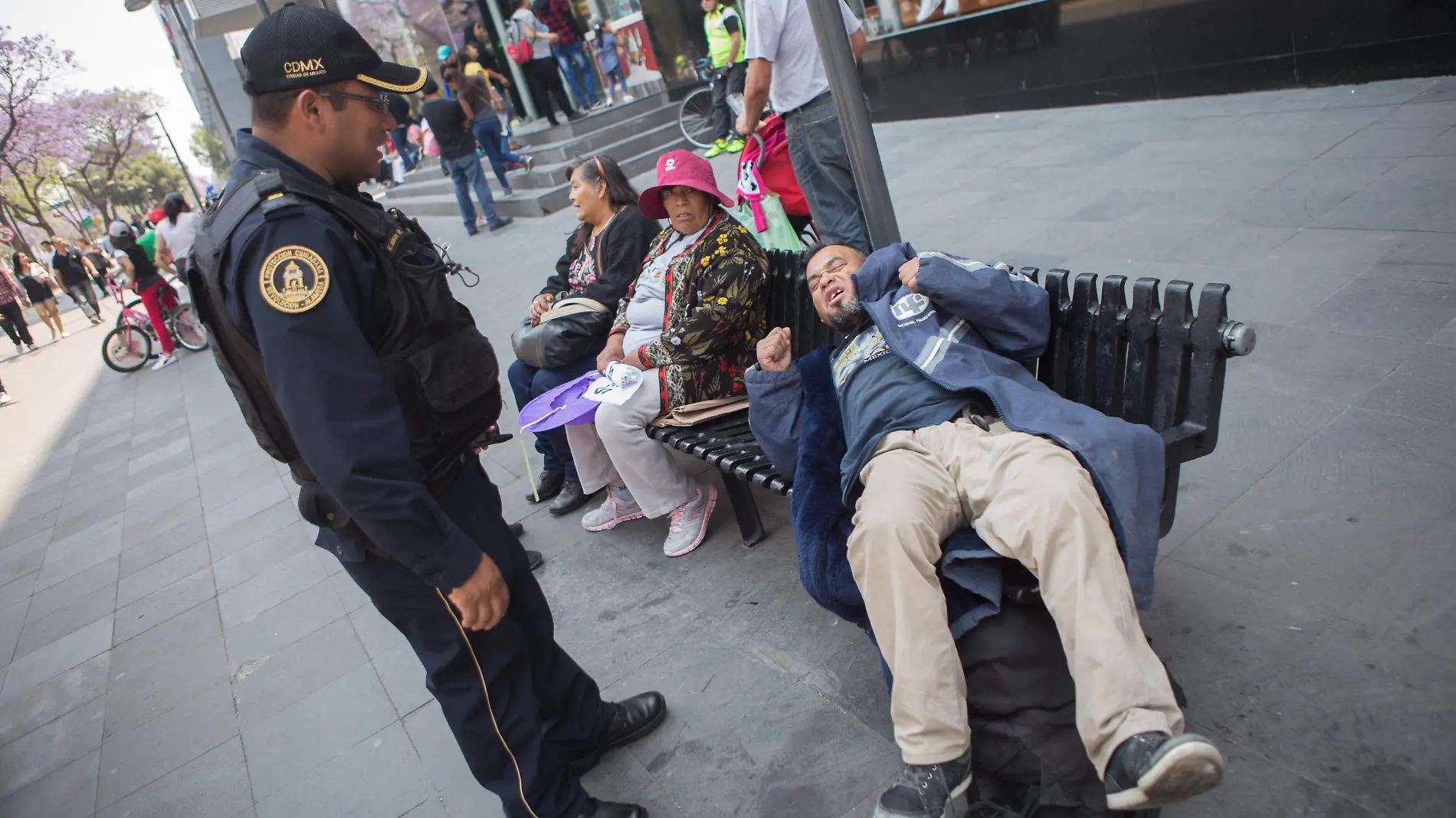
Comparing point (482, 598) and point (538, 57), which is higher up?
point (538, 57)

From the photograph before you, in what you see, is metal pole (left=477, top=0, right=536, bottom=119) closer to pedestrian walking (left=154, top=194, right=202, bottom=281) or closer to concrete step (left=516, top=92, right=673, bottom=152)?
concrete step (left=516, top=92, right=673, bottom=152)

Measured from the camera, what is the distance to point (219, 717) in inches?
147

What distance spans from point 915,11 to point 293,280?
10.1m

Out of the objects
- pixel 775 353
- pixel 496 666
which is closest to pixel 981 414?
pixel 775 353

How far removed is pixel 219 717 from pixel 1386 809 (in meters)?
3.86

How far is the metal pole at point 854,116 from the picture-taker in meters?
3.16

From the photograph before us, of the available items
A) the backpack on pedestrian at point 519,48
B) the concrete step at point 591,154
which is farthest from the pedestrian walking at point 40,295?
the backpack on pedestrian at point 519,48

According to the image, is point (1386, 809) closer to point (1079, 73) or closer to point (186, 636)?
point (186, 636)

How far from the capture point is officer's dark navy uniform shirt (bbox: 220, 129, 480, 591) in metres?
1.80

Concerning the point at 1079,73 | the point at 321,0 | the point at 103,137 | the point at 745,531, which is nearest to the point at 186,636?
the point at 745,531

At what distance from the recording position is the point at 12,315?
17.8 meters

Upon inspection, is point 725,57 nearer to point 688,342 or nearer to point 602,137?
point 602,137

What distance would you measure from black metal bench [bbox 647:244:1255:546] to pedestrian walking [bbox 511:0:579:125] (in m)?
11.3

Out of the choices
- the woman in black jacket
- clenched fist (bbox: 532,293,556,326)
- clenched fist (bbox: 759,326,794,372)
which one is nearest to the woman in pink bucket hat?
the woman in black jacket
